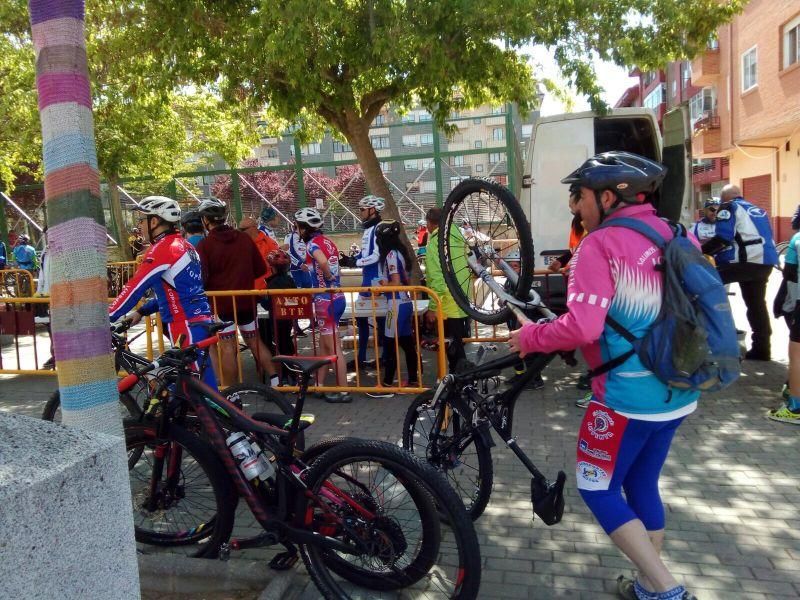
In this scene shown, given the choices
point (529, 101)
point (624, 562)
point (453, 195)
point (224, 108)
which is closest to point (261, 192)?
point (224, 108)

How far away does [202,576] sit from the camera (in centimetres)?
303

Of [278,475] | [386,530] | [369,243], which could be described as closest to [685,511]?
[386,530]

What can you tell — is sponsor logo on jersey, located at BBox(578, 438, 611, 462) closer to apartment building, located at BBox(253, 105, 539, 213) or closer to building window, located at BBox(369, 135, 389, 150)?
apartment building, located at BBox(253, 105, 539, 213)

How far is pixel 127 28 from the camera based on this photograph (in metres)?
8.66

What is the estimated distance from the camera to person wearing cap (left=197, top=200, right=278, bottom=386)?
243 inches

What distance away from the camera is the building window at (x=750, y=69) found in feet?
66.9

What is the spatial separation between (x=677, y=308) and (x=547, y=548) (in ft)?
5.37

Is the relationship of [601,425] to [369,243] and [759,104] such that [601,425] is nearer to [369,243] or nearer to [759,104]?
[369,243]

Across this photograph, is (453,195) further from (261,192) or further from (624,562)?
(261,192)

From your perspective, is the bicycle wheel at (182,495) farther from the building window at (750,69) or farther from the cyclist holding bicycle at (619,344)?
the building window at (750,69)

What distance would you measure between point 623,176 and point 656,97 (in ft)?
146

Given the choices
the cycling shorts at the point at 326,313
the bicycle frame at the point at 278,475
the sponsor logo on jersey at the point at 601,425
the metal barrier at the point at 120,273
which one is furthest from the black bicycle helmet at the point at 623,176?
the metal barrier at the point at 120,273

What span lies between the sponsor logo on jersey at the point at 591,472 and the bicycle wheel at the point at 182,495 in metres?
1.63

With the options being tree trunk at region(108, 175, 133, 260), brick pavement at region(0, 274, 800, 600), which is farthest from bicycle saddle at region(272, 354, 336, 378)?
tree trunk at region(108, 175, 133, 260)
